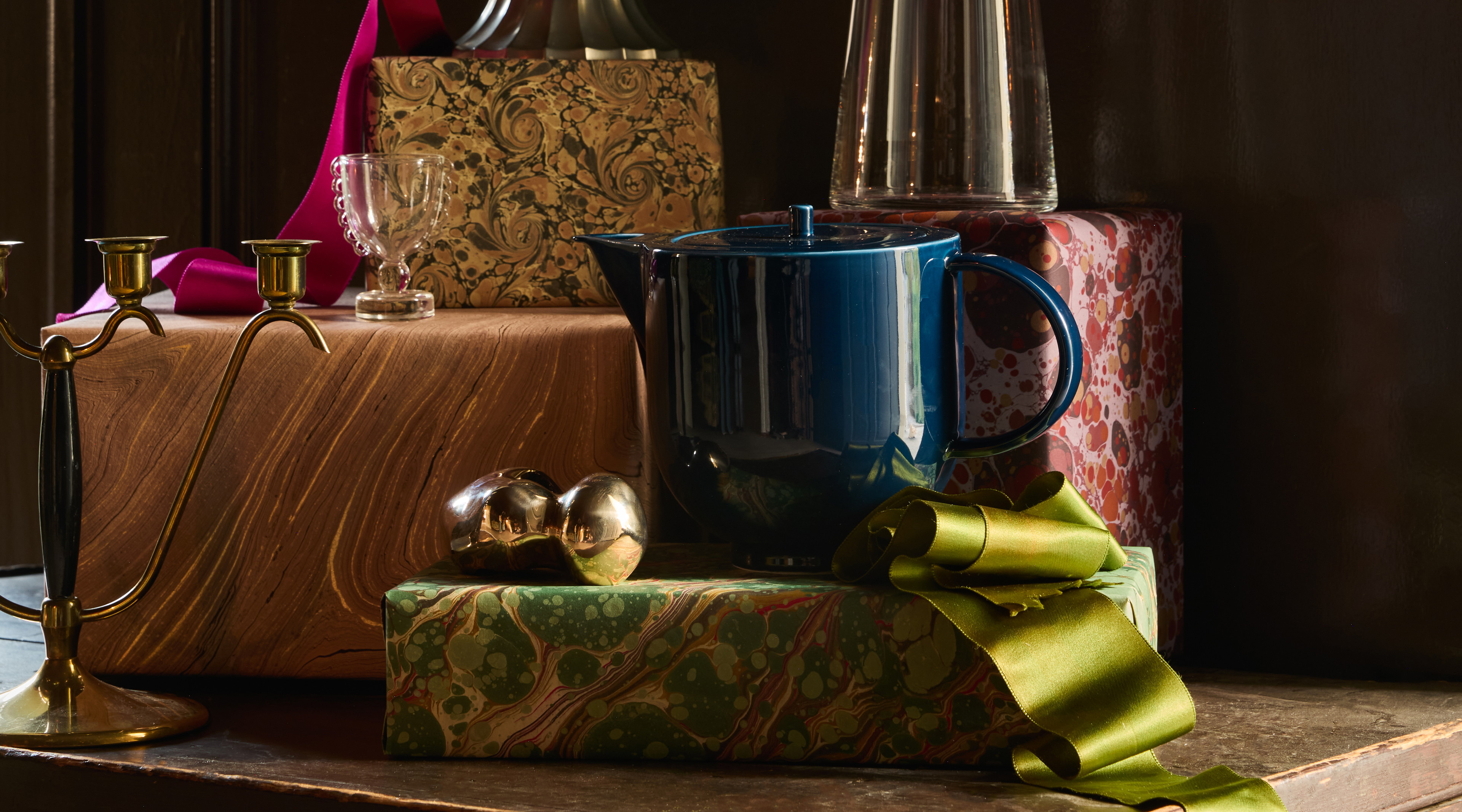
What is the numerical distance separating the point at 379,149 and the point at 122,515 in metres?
0.24

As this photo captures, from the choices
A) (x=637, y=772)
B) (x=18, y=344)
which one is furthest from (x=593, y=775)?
(x=18, y=344)

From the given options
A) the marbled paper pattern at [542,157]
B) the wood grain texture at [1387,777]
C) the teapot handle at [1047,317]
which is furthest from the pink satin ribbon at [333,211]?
the wood grain texture at [1387,777]

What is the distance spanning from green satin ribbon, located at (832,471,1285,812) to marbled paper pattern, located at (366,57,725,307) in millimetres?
286

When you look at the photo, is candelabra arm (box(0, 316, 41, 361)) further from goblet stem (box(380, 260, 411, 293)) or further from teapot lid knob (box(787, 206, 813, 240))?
teapot lid knob (box(787, 206, 813, 240))

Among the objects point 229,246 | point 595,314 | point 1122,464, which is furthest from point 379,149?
point 1122,464

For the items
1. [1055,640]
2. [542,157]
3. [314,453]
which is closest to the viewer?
[1055,640]

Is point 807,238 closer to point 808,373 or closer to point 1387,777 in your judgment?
point 808,373

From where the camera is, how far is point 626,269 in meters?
0.58

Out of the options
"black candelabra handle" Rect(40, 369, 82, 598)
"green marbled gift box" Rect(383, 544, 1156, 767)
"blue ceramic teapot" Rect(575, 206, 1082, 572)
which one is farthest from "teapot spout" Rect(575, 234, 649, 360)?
"black candelabra handle" Rect(40, 369, 82, 598)

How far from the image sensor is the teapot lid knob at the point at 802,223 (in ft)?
1.81

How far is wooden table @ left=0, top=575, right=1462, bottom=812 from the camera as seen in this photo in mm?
490

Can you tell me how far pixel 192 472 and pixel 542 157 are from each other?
264 millimetres

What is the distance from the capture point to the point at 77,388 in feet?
2.10

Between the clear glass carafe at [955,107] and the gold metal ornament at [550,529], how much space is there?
0.25 m
